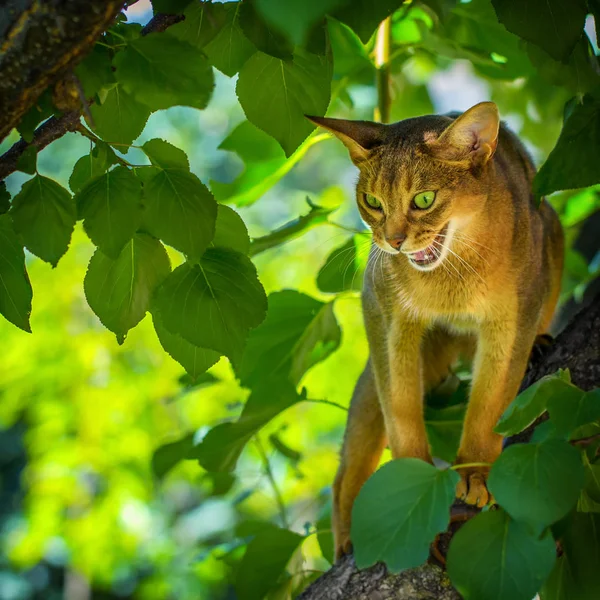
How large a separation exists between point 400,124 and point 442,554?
3.61ft

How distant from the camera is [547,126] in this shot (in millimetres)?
3877

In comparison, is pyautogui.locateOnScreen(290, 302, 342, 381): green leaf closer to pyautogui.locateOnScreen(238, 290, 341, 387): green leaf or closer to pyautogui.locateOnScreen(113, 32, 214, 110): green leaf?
pyautogui.locateOnScreen(238, 290, 341, 387): green leaf

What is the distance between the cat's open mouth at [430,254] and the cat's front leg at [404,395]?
21 cm

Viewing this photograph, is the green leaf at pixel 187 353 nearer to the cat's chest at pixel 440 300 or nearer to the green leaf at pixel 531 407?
the green leaf at pixel 531 407

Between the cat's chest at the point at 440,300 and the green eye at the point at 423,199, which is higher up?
the green eye at the point at 423,199

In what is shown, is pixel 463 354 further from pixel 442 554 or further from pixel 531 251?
pixel 442 554

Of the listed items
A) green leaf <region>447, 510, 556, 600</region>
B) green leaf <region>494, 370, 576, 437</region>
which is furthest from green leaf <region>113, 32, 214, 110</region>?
green leaf <region>447, 510, 556, 600</region>

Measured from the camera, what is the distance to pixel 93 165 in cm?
161

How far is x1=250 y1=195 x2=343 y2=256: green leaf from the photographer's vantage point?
8.26 feet

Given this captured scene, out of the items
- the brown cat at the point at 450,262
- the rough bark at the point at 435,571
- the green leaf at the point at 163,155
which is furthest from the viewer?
the brown cat at the point at 450,262

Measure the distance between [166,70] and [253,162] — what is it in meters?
1.38

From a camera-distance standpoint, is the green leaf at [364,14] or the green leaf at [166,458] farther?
the green leaf at [166,458]

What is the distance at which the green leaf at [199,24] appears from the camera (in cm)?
155

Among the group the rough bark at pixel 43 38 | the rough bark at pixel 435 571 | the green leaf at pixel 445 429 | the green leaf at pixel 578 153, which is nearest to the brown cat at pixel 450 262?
the rough bark at pixel 435 571
